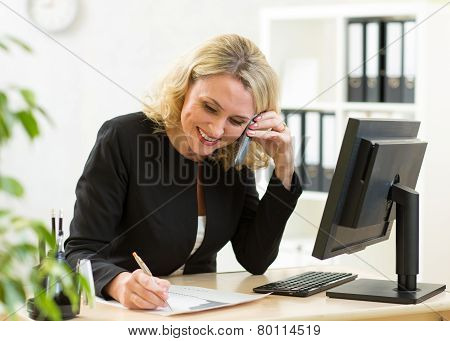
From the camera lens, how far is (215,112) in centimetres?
180

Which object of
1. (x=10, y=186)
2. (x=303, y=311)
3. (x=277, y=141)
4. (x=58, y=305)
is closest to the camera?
(x=10, y=186)

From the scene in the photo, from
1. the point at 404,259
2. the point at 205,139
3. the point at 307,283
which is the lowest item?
the point at 307,283

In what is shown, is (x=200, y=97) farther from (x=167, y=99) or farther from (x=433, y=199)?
(x=433, y=199)

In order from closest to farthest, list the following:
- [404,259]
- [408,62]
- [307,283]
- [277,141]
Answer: [404,259], [307,283], [277,141], [408,62]

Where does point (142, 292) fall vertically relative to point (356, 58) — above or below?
below

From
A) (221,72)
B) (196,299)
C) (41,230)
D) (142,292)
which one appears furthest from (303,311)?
(41,230)

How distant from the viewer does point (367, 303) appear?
160 centimetres

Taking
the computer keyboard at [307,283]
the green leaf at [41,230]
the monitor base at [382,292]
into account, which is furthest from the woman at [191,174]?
the green leaf at [41,230]

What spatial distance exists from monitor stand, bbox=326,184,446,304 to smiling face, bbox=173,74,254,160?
438mm

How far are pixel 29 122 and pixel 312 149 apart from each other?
9.51 ft

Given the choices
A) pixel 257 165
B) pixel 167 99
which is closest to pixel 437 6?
pixel 257 165

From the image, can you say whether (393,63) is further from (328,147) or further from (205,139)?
(205,139)
